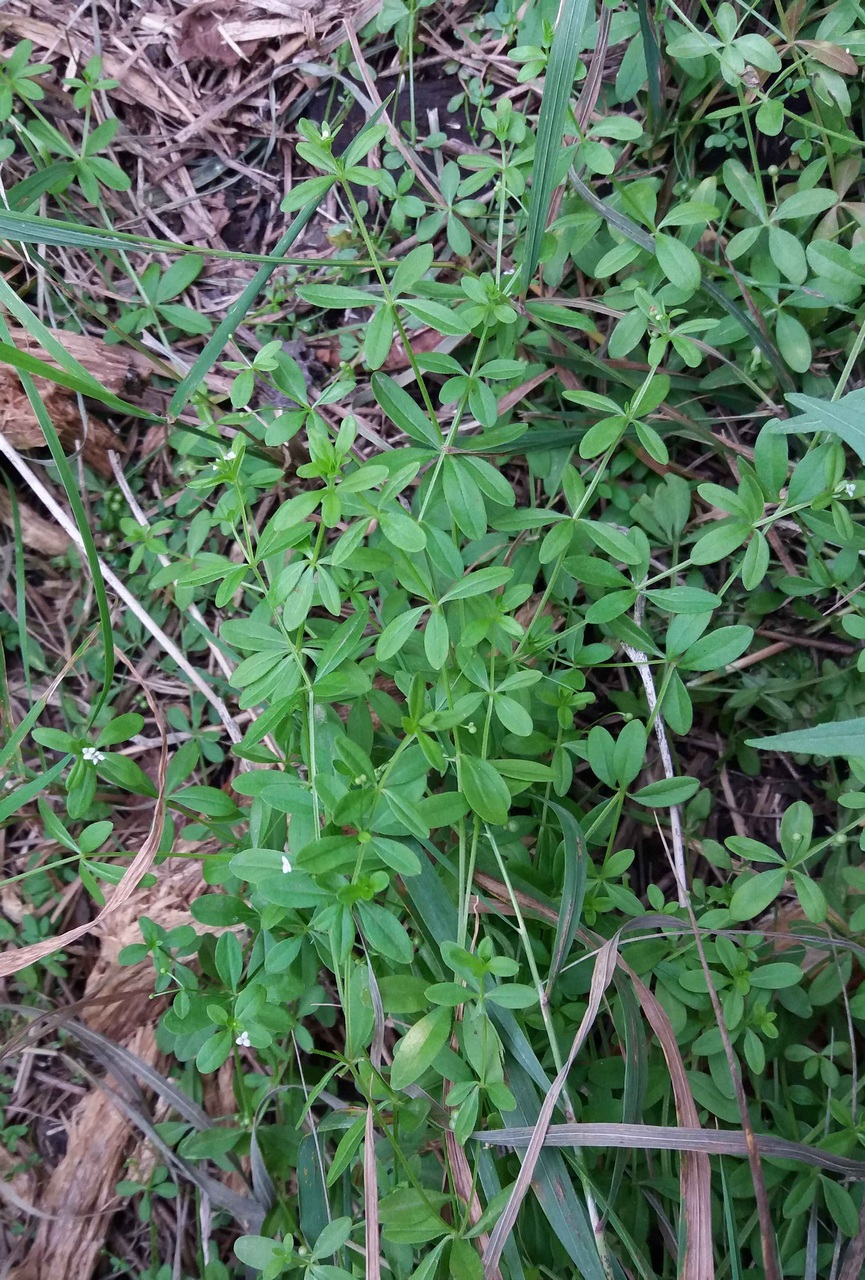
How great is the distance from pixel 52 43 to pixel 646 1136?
3138mm

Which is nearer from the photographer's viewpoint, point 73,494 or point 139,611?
point 73,494

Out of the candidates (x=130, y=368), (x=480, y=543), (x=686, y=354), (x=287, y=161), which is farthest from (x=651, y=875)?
(x=287, y=161)

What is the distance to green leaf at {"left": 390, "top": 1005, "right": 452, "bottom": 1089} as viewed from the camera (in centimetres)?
137

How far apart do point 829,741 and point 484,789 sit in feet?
1.83

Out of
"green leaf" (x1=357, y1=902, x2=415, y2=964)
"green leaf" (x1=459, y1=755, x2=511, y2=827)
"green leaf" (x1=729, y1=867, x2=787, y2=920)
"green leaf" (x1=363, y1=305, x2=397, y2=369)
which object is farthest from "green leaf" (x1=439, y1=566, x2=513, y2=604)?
"green leaf" (x1=729, y1=867, x2=787, y2=920)

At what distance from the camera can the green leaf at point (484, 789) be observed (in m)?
1.41

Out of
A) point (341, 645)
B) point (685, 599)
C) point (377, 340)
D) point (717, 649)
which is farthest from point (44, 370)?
point (717, 649)

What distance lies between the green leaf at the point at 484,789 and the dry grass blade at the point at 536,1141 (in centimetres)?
32

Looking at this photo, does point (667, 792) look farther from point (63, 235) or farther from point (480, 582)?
point (63, 235)

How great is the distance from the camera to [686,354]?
160cm

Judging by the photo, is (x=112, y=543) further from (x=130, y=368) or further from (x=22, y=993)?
(x=22, y=993)

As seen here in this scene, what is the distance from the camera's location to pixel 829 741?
114 centimetres

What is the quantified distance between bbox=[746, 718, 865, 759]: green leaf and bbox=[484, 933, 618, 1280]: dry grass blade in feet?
1.77

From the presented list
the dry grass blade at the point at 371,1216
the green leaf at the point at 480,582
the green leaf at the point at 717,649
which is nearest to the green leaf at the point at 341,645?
the green leaf at the point at 480,582
